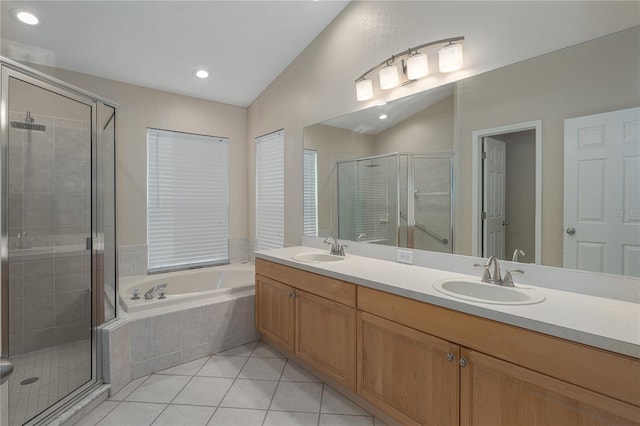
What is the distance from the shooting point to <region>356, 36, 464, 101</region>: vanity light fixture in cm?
180

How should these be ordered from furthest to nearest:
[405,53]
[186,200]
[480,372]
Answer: [186,200], [405,53], [480,372]

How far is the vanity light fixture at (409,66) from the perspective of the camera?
5.89 ft

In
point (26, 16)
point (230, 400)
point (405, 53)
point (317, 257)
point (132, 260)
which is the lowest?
point (230, 400)

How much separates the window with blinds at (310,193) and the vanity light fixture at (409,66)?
2.43 feet

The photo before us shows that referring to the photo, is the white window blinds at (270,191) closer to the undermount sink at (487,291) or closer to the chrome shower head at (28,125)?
the chrome shower head at (28,125)

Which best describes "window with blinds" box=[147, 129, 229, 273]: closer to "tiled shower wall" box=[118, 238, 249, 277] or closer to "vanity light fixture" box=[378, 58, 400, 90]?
"tiled shower wall" box=[118, 238, 249, 277]

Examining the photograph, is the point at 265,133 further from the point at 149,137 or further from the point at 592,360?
the point at 592,360

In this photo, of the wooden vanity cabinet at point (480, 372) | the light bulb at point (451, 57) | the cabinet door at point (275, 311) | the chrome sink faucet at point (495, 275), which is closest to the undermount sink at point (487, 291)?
the chrome sink faucet at point (495, 275)

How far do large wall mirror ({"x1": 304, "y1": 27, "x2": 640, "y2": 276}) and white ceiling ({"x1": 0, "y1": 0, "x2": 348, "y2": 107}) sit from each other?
42.7 inches

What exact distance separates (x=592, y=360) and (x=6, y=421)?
2577 millimetres

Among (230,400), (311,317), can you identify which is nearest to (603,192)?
(311,317)

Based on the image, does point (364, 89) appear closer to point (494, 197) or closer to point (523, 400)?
point (494, 197)

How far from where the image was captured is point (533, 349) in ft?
3.57

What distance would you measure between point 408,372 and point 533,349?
604mm
